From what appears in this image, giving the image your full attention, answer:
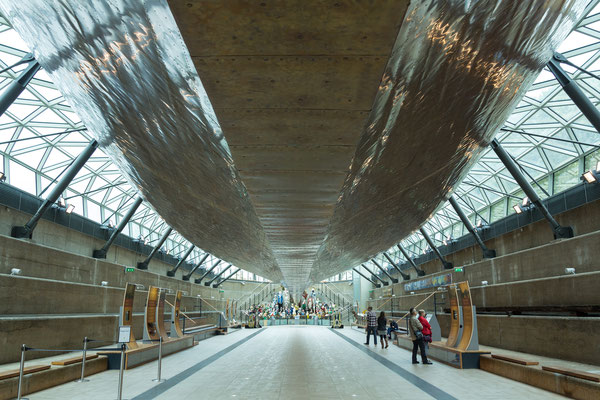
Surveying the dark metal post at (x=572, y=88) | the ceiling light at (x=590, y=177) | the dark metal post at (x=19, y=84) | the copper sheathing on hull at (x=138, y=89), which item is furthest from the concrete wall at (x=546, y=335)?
the dark metal post at (x=19, y=84)

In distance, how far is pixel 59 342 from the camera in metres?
15.5

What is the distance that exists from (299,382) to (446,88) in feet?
26.1

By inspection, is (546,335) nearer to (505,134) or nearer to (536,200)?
(536,200)

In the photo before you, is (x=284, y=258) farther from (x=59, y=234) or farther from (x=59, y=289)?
(x=59, y=234)

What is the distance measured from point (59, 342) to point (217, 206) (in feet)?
30.3

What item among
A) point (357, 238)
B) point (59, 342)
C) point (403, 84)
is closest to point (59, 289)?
point (59, 342)

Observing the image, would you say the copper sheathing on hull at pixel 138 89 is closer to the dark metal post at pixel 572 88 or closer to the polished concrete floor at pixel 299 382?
the polished concrete floor at pixel 299 382

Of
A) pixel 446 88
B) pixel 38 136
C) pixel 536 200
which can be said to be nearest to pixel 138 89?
pixel 446 88

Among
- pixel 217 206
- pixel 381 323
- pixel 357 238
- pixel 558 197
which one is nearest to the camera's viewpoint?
pixel 217 206

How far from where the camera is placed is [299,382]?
1045 centimetres

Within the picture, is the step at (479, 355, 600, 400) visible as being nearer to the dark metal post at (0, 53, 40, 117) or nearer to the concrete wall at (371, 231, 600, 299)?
the concrete wall at (371, 231, 600, 299)

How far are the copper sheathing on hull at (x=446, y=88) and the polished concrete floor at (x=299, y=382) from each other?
14.6 ft

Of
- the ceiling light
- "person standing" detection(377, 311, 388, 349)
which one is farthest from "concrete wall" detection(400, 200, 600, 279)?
"person standing" detection(377, 311, 388, 349)

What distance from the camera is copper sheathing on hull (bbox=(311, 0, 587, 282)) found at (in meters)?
4.68
